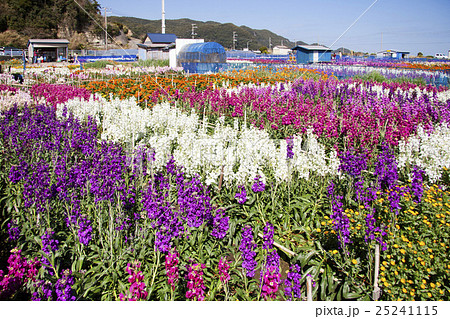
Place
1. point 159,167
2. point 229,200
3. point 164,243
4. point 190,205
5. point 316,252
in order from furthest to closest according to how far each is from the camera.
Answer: point 159,167, point 229,200, point 316,252, point 190,205, point 164,243

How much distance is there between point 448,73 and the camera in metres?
21.0

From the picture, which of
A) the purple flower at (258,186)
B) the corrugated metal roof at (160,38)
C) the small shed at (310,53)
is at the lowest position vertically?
the purple flower at (258,186)

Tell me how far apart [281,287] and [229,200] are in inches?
68.0

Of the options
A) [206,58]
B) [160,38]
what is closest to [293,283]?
[206,58]

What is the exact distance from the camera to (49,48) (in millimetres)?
66062

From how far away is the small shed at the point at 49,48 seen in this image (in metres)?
62.9

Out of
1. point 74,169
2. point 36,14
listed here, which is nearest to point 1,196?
point 74,169

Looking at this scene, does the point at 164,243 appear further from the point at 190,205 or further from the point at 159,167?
the point at 159,167

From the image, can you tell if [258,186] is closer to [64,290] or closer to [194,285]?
[194,285]

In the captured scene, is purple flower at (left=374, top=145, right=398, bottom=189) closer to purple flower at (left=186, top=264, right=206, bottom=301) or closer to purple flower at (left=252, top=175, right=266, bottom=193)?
purple flower at (left=252, top=175, right=266, bottom=193)

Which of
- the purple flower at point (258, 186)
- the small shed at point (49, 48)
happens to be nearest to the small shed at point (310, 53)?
the purple flower at point (258, 186)

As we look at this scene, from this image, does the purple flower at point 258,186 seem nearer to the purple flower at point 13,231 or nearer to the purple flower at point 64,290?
the purple flower at point 64,290

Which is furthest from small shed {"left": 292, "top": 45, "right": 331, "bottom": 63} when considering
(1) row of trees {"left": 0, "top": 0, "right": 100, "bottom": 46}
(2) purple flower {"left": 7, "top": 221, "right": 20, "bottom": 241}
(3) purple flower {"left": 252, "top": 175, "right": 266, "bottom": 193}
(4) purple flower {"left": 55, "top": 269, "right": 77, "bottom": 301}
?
(1) row of trees {"left": 0, "top": 0, "right": 100, "bottom": 46}

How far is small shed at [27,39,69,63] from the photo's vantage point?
6287cm
